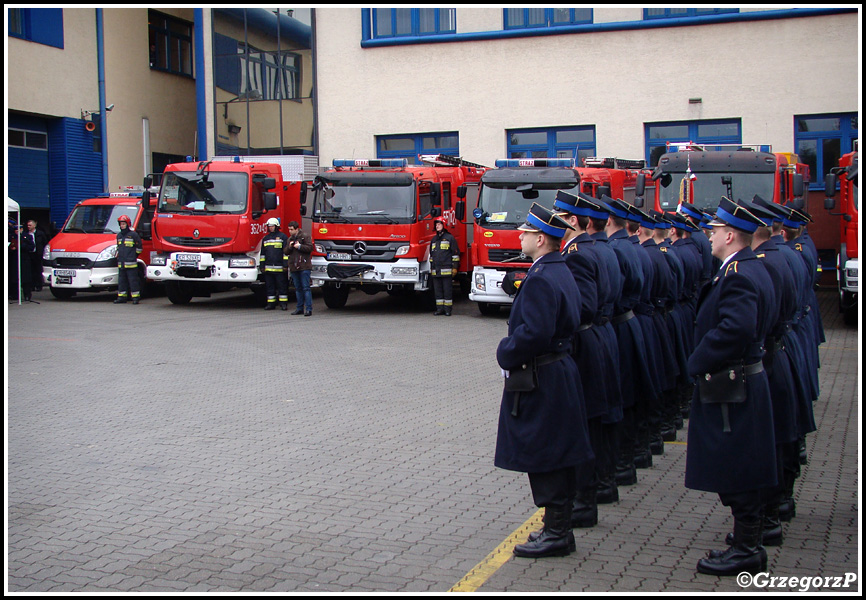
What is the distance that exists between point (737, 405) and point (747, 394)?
0.08m

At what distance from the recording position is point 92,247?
21.2 metres

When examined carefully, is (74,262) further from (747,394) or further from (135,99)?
(747,394)

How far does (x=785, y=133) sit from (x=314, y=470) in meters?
21.3

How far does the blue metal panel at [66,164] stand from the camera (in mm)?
28078

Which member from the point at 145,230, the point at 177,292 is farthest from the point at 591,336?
the point at 145,230

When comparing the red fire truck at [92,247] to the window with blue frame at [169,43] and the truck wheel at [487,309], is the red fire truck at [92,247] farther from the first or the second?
the window with blue frame at [169,43]

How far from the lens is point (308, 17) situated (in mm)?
28953

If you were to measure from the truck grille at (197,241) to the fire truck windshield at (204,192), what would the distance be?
23.7 inches

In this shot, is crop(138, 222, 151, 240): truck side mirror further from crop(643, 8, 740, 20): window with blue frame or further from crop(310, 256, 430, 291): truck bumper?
crop(643, 8, 740, 20): window with blue frame

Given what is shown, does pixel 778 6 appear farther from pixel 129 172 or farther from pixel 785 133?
pixel 129 172

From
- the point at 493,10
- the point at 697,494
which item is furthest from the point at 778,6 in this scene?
the point at 697,494

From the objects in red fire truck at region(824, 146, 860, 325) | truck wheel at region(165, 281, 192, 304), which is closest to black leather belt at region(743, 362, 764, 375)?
red fire truck at region(824, 146, 860, 325)

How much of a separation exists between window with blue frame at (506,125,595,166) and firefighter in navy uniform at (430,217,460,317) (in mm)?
8756

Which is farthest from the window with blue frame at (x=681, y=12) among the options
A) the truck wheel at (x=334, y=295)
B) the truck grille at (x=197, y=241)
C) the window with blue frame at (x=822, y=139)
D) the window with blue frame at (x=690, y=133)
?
the truck grille at (x=197, y=241)
